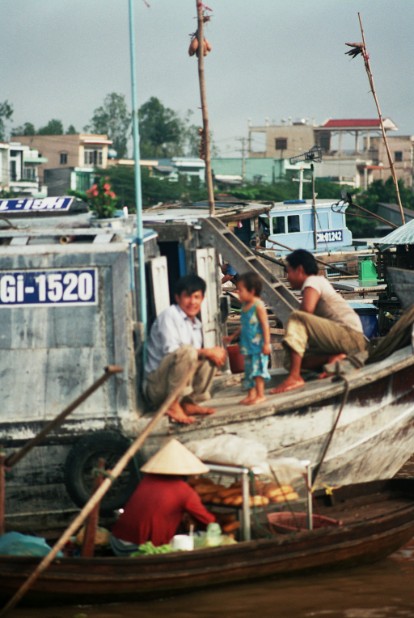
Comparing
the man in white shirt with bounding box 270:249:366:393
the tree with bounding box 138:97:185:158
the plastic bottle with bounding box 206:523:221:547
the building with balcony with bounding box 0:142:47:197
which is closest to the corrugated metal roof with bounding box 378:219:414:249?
the man in white shirt with bounding box 270:249:366:393

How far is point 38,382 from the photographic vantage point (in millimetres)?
7949

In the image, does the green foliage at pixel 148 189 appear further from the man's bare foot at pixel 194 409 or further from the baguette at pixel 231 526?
the baguette at pixel 231 526

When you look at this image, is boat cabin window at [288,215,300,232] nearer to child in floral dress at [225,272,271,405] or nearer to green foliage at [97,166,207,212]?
green foliage at [97,166,207,212]

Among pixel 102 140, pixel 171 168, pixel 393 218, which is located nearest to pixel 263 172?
pixel 171 168

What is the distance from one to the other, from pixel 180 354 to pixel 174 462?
86cm

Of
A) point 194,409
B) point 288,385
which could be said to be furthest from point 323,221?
point 194,409

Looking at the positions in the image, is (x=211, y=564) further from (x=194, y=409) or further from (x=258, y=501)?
(x=194, y=409)

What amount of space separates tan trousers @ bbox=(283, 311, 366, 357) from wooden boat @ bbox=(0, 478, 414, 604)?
135cm

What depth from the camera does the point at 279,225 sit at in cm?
3225

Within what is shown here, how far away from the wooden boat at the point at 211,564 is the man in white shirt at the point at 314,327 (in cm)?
132

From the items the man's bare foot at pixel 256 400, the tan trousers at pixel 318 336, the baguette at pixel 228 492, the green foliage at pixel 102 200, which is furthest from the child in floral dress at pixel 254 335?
the green foliage at pixel 102 200

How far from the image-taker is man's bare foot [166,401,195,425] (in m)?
7.84

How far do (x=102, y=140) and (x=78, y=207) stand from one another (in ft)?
203

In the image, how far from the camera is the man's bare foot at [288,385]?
8438 millimetres
